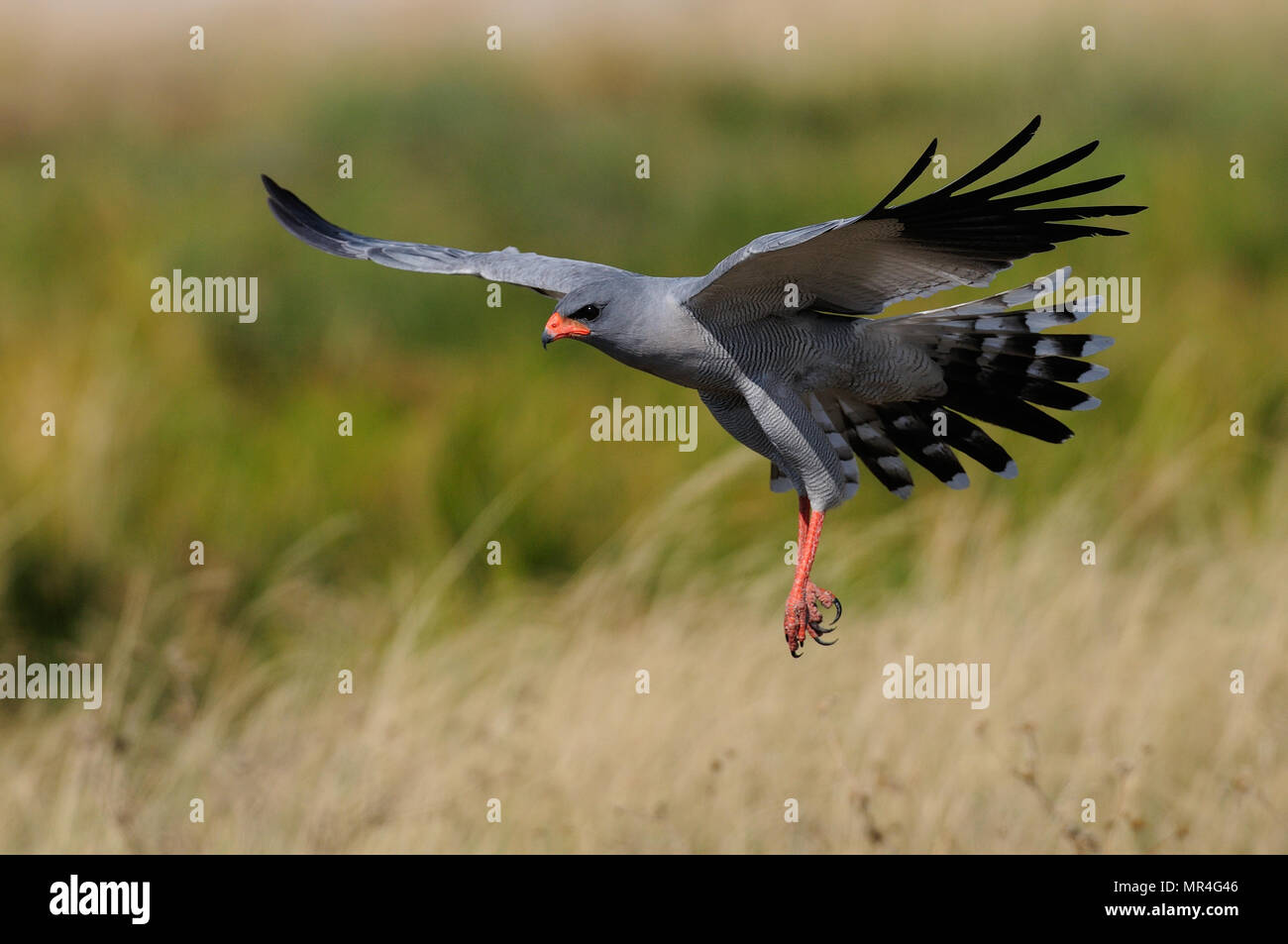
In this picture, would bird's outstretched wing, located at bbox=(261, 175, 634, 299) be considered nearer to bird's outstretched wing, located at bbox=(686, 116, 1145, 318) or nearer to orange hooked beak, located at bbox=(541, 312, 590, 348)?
orange hooked beak, located at bbox=(541, 312, 590, 348)

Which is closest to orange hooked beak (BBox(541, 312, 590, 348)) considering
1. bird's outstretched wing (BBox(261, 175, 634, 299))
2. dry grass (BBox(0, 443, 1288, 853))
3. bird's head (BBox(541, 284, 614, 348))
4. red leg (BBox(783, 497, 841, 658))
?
bird's head (BBox(541, 284, 614, 348))

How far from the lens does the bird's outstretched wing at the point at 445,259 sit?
402 cm

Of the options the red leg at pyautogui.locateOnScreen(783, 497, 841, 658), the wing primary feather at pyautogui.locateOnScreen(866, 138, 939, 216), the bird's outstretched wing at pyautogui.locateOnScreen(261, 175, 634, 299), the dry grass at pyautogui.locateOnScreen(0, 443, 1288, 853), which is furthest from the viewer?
the dry grass at pyautogui.locateOnScreen(0, 443, 1288, 853)

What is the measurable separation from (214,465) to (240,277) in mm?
2089

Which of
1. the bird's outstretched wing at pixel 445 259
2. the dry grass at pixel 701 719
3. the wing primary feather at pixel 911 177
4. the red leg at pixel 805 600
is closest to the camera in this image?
the wing primary feather at pixel 911 177

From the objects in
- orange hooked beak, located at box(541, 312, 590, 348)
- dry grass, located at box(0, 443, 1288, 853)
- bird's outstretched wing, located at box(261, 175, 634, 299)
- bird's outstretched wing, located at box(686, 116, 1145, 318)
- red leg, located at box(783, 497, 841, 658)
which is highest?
bird's outstretched wing, located at box(261, 175, 634, 299)

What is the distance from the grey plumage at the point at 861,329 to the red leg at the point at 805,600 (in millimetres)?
76

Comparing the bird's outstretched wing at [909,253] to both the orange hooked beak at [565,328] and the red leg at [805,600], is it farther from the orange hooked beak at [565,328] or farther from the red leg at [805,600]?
the red leg at [805,600]

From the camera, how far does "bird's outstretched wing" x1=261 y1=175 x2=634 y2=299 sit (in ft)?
A: 13.2

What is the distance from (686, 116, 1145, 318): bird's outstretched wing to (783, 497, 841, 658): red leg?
20.0 inches

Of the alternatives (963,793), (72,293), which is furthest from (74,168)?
(963,793)

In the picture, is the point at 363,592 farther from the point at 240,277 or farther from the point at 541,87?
the point at 541,87

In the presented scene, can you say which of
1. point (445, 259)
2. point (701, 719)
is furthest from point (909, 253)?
point (701, 719)

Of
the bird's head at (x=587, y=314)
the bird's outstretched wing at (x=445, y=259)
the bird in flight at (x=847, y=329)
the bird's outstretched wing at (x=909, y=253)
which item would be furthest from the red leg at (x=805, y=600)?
the bird's outstretched wing at (x=445, y=259)
